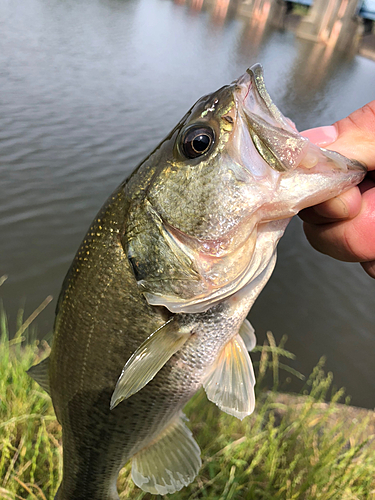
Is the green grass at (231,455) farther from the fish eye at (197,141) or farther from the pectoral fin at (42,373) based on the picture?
the fish eye at (197,141)

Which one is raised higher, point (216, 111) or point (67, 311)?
point (216, 111)

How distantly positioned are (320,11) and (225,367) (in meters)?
49.9

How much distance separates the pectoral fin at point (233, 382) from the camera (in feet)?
4.88

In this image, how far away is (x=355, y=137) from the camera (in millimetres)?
1384

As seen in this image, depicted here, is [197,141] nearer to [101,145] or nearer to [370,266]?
[370,266]

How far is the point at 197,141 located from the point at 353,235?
84 centimetres

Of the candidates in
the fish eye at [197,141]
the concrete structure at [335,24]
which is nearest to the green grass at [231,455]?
the fish eye at [197,141]

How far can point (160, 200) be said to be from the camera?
1.36 meters

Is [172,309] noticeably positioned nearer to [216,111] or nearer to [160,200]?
[160,200]

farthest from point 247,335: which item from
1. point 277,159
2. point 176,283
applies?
point 277,159

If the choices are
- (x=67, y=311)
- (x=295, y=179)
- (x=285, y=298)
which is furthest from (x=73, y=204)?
(x=295, y=179)

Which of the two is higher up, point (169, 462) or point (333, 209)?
point (333, 209)

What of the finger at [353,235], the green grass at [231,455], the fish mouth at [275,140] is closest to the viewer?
the fish mouth at [275,140]

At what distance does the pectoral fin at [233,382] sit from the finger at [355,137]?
0.92 meters
